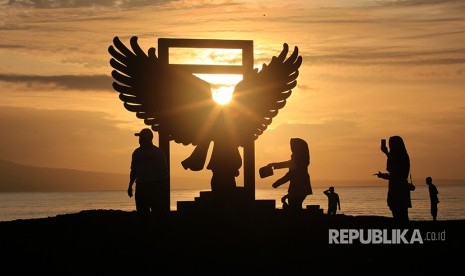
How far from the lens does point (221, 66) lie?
68.6ft

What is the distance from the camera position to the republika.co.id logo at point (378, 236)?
50.1ft

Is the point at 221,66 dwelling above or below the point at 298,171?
above

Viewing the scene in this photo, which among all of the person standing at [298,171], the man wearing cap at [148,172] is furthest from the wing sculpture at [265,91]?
the man wearing cap at [148,172]

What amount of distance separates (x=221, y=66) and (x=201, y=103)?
1.99m

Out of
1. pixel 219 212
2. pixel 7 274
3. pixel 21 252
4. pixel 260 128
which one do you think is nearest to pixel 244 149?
pixel 260 128

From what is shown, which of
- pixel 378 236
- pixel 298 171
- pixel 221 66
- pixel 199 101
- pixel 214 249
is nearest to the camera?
pixel 214 249

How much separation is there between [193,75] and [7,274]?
26.2 ft

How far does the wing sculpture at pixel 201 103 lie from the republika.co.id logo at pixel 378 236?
4493 millimetres

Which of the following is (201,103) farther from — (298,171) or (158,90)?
(298,171)

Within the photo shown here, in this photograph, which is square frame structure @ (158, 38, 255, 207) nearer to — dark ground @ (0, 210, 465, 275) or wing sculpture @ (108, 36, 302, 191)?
wing sculpture @ (108, 36, 302, 191)

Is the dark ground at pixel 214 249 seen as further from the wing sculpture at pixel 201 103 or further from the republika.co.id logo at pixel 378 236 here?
the wing sculpture at pixel 201 103

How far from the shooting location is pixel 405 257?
45.2 ft

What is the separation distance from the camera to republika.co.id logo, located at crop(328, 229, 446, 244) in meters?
15.3

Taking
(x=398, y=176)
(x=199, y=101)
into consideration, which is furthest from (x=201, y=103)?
(x=398, y=176)
